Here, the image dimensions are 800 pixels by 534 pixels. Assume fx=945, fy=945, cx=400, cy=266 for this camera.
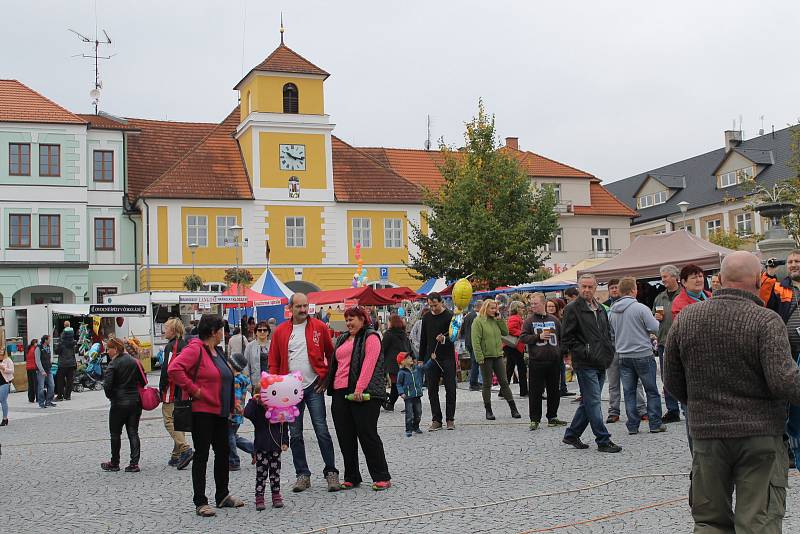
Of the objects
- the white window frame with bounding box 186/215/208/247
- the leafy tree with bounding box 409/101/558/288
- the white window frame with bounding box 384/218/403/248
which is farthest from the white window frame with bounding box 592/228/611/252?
the white window frame with bounding box 186/215/208/247

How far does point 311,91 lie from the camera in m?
48.2

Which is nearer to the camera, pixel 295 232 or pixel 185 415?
pixel 185 415

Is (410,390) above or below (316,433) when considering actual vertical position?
above

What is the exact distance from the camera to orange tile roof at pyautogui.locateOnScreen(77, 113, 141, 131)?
152 feet

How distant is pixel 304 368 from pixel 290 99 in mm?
40289

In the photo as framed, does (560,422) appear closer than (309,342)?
No

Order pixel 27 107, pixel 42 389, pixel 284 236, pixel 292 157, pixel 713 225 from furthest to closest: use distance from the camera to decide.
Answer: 1. pixel 713 225
2. pixel 292 157
3. pixel 284 236
4. pixel 27 107
5. pixel 42 389

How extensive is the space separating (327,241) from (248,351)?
35.2 meters

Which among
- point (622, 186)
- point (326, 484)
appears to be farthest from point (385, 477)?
point (622, 186)

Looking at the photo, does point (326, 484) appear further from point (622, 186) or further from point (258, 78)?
point (622, 186)

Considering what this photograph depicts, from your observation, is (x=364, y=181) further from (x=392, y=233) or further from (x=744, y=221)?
(x=744, y=221)

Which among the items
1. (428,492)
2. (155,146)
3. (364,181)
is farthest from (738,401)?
(155,146)

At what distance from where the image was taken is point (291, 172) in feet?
157

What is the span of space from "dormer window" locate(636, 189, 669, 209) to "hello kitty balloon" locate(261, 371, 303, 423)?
6309 cm
